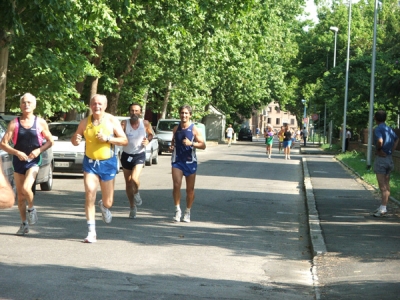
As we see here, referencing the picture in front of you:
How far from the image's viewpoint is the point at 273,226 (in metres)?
14.1

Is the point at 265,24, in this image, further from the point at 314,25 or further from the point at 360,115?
the point at 314,25

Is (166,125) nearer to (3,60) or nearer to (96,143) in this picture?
(3,60)

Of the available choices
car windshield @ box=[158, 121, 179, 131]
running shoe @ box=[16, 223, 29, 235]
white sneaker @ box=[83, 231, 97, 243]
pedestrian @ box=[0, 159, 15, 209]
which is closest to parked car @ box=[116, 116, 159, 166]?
car windshield @ box=[158, 121, 179, 131]

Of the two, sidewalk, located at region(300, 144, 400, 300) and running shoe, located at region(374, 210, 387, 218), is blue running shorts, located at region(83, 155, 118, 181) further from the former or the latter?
running shoe, located at region(374, 210, 387, 218)

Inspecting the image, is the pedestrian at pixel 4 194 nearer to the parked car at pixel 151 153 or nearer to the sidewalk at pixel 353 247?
the sidewalk at pixel 353 247

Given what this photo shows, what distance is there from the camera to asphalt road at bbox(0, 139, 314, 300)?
7977mm

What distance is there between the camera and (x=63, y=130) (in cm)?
2527

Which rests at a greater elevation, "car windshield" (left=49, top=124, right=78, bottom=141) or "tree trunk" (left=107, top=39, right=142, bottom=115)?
"tree trunk" (left=107, top=39, right=142, bottom=115)

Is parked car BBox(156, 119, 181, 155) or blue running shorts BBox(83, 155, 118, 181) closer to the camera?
blue running shorts BBox(83, 155, 118, 181)

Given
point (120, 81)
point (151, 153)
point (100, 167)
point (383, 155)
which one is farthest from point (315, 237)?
point (120, 81)

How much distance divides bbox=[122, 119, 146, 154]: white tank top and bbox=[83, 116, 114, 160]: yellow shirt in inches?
114

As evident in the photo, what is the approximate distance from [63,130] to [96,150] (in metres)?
14.4

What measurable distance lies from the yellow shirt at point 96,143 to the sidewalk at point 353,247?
8.95 feet

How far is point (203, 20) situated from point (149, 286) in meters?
22.6
